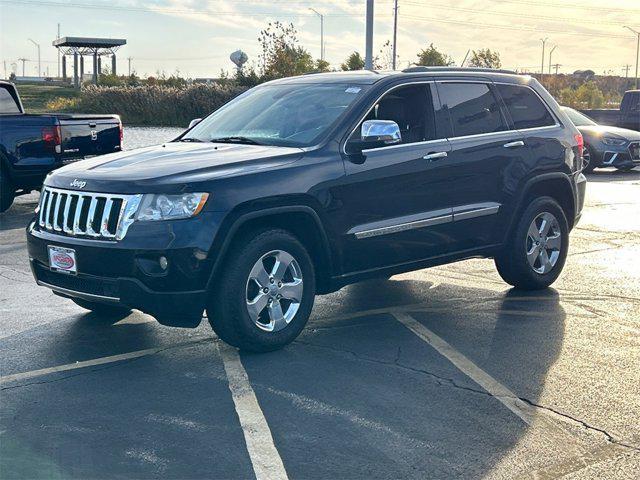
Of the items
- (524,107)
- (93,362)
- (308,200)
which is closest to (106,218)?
(93,362)

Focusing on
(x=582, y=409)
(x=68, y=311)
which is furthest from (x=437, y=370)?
(x=68, y=311)

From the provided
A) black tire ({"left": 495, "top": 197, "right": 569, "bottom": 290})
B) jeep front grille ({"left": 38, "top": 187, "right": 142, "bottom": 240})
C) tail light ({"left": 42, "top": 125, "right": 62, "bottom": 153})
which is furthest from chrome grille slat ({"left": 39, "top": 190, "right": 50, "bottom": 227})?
tail light ({"left": 42, "top": 125, "right": 62, "bottom": 153})

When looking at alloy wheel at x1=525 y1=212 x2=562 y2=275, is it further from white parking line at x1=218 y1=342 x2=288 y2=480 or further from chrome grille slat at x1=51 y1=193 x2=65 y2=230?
chrome grille slat at x1=51 y1=193 x2=65 y2=230

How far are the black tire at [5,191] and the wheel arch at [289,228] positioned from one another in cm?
792

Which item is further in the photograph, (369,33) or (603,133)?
(369,33)

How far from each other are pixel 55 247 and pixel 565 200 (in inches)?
185

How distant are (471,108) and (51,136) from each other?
24.0 feet

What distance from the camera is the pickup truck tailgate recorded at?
13344 millimetres

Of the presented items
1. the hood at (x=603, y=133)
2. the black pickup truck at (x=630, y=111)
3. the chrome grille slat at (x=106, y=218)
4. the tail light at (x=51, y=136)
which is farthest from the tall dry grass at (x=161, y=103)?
the chrome grille slat at (x=106, y=218)

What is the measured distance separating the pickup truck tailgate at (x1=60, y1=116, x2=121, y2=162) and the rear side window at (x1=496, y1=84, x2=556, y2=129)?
7.21 metres

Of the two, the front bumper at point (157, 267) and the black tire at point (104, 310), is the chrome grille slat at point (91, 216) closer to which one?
the front bumper at point (157, 267)

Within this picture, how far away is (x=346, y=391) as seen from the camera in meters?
5.48

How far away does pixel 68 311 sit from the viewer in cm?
759

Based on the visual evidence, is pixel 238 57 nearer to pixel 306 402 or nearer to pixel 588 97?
pixel 588 97
